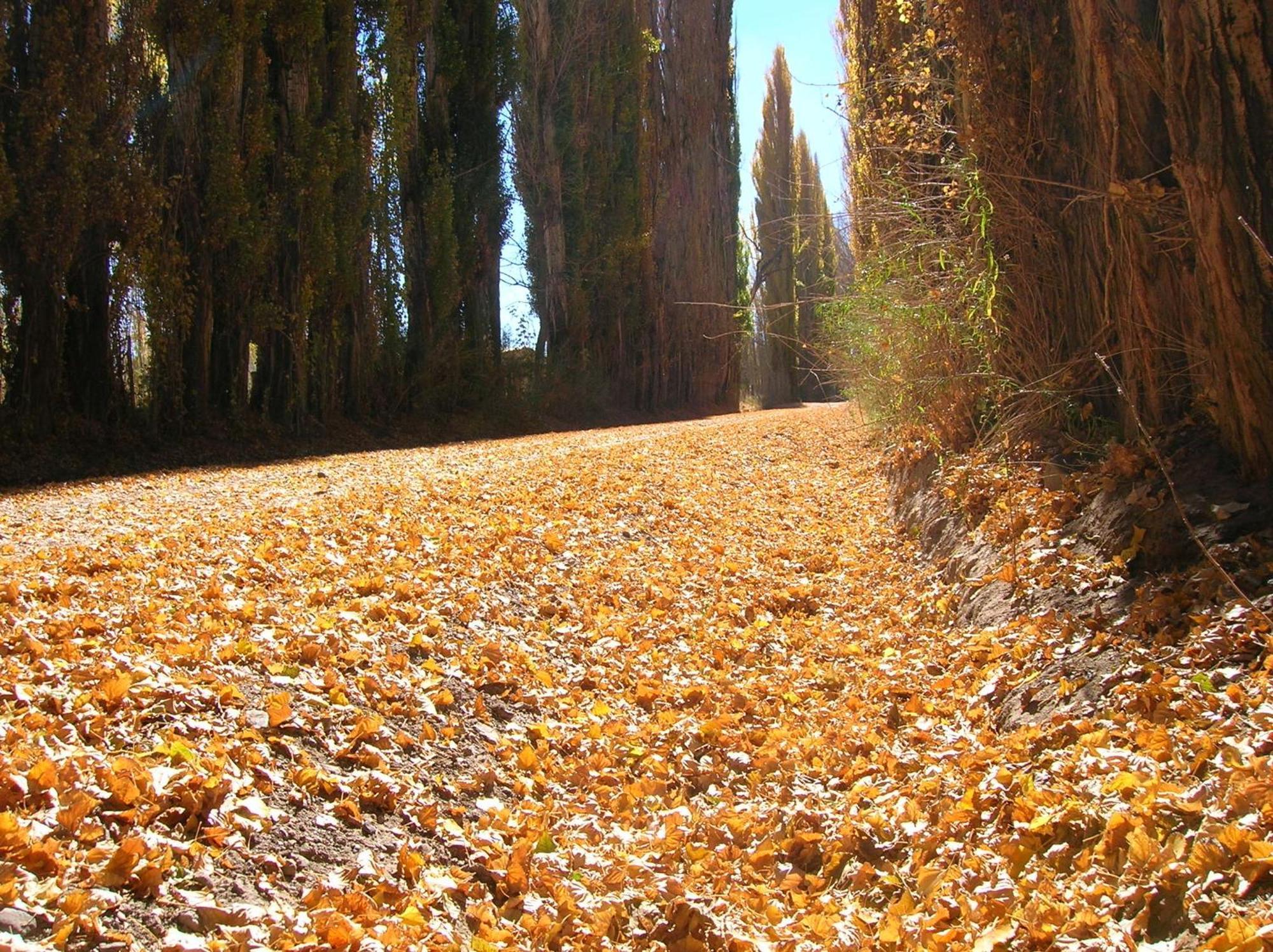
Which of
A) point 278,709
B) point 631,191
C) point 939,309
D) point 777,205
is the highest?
point 777,205

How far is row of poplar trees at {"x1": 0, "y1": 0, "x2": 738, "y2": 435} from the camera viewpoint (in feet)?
27.4

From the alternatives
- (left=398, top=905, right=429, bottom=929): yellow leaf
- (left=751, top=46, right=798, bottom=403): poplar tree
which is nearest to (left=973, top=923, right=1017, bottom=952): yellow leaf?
(left=398, top=905, right=429, bottom=929): yellow leaf

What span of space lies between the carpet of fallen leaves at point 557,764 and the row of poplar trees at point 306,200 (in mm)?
4450

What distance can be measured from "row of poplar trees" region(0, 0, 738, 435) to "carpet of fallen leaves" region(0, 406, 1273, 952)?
4.45 metres

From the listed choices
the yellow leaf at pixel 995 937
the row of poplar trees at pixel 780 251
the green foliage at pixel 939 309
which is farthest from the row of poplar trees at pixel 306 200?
the yellow leaf at pixel 995 937

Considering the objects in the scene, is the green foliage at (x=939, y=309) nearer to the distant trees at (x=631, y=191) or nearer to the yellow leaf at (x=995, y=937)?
the yellow leaf at (x=995, y=937)

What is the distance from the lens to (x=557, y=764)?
10.5 ft

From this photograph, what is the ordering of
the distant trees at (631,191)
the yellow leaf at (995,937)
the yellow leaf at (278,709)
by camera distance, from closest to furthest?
1. the yellow leaf at (995,937)
2. the yellow leaf at (278,709)
3. the distant trees at (631,191)

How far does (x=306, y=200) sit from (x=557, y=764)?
9.12 meters

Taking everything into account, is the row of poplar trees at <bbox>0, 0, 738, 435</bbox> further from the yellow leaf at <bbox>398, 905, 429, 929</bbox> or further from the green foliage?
the yellow leaf at <bbox>398, 905, 429, 929</bbox>

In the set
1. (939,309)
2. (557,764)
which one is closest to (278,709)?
(557,764)

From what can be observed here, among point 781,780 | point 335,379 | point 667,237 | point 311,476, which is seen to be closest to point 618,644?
point 781,780

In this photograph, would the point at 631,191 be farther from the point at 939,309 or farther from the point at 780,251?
the point at 939,309

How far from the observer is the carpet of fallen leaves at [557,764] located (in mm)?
2104
